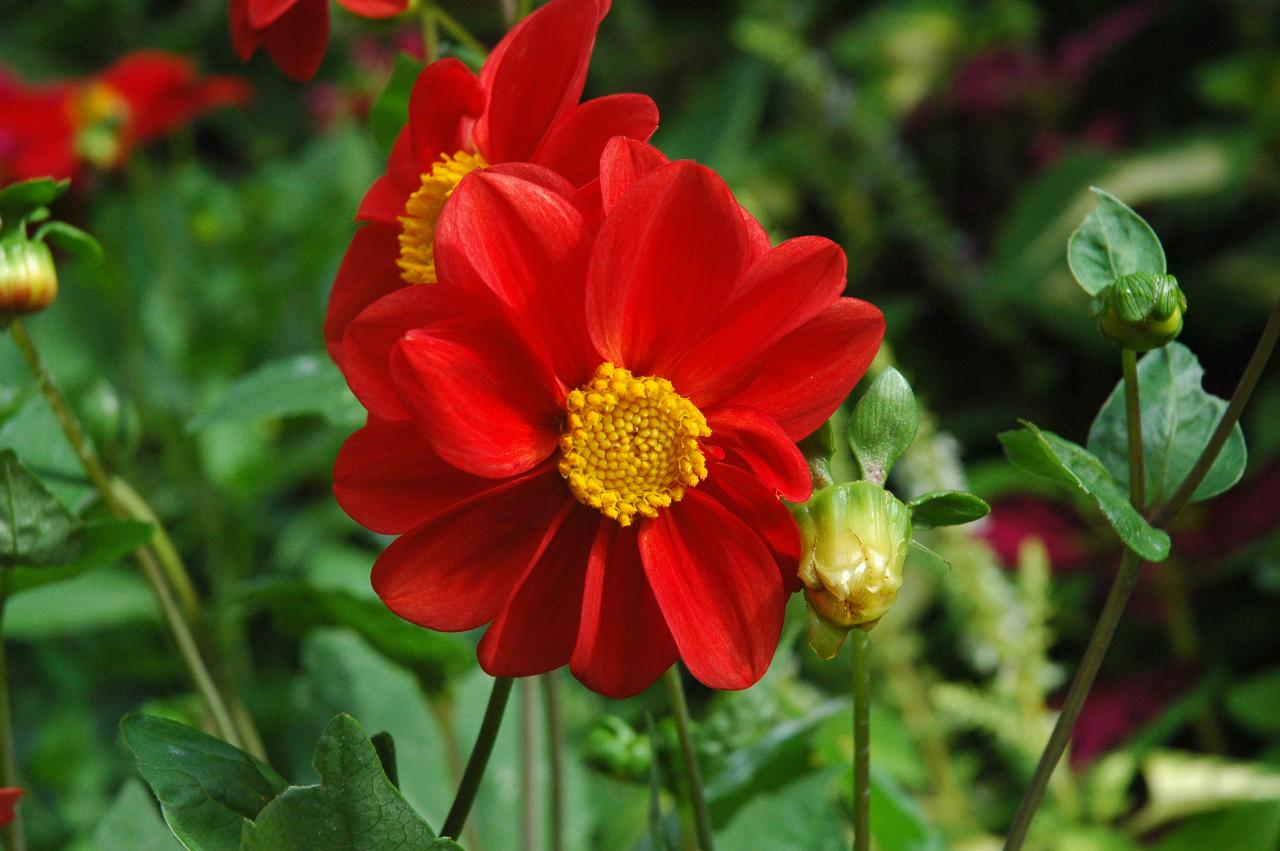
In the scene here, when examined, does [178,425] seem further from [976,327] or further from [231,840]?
[231,840]

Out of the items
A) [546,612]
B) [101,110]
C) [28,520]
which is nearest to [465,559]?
[546,612]

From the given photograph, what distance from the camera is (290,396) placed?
1.53 ft

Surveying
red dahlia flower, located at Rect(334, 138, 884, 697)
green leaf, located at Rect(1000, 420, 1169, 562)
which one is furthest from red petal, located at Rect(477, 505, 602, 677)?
green leaf, located at Rect(1000, 420, 1169, 562)

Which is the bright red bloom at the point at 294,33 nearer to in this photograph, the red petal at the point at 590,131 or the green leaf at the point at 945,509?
the red petal at the point at 590,131

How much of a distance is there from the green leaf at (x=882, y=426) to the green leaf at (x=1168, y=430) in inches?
3.9

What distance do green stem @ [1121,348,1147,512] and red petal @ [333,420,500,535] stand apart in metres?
0.16

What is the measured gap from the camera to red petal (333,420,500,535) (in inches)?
11.4

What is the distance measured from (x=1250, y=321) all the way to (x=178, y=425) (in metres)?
0.88

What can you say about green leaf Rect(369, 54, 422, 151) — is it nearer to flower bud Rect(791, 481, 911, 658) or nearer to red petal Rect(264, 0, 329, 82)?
red petal Rect(264, 0, 329, 82)

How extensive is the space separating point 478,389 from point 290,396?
0.21 metres

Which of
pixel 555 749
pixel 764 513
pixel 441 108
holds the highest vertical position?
pixel 441 108

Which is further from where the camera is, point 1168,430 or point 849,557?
point 1168,430

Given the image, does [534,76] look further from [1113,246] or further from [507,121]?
[1113,246]

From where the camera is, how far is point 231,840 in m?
0.32
